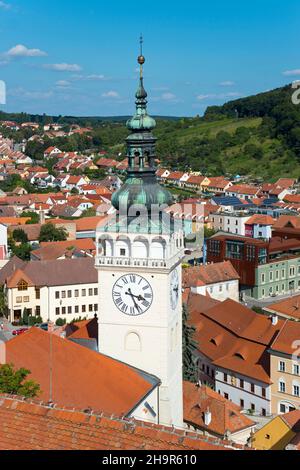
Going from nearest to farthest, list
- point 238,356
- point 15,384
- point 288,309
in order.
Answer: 1. point 15,384
2. point 238,356
3. point 288,309

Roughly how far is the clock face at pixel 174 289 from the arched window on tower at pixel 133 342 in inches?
60.9

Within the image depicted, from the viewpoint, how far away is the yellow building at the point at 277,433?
23859mm

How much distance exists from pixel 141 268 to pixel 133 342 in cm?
257

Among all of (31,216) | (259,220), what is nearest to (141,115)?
(259,220)

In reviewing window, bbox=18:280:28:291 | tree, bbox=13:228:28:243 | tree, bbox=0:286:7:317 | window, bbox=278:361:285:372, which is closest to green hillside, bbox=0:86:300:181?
tree, bbox=13:228:28:243

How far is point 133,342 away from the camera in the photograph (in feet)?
72.3

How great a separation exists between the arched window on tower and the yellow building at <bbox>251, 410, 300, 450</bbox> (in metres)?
5.90

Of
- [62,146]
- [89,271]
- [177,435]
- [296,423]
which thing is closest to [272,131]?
[62,146]

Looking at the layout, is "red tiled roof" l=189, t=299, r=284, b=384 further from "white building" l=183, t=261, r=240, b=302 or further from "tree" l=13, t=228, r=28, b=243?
"tree" l=13, t=228, r=28, b=243

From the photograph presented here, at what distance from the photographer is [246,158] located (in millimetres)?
143750

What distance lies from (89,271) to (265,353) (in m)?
18.7

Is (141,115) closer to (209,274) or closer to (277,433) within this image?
(277,433)

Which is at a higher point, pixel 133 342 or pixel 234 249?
pixel 133 342

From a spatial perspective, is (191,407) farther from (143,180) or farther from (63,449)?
(63,449)
